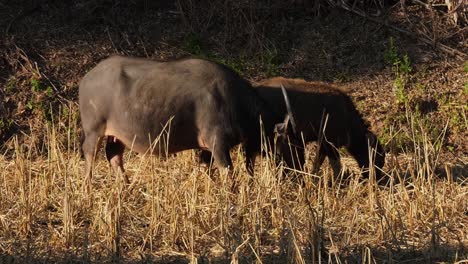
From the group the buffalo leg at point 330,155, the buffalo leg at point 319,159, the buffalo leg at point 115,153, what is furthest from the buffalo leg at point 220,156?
the buffalo leg at point 330,155

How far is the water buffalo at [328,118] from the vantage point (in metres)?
10.2

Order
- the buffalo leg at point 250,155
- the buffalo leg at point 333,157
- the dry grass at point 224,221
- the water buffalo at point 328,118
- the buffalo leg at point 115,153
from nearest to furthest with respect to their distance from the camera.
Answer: the dry grass at point 224,221 < the buffalo leg at point 250,155 < the buffalo leg at point 115,153 < the water buffalo at point 328,118 < the buffalo leg at point 333,157

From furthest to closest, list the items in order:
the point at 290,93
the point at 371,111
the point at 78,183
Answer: the point at 371,111 < the point at 290,93 < the point at 78,183

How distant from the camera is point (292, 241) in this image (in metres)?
6.62

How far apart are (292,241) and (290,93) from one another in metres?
3.89

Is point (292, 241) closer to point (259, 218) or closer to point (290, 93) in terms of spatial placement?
point (259, 218)

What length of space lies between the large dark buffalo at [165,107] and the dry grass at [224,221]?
0.60 metres

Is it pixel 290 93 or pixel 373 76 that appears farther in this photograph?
pixel 373 76

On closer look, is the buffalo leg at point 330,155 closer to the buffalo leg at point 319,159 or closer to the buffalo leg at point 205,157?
the buffalo leg at point 319,159

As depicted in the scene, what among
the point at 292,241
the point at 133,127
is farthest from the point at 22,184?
the point at 292,241

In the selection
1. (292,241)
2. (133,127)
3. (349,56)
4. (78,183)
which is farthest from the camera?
(349,56)

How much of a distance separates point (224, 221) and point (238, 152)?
275 centimetres

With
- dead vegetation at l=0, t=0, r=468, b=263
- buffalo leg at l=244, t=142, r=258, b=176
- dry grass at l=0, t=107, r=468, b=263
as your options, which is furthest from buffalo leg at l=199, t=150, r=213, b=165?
dry grass at l=0, t=107, r=468, b=263

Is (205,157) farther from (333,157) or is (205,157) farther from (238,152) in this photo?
(333,157)
